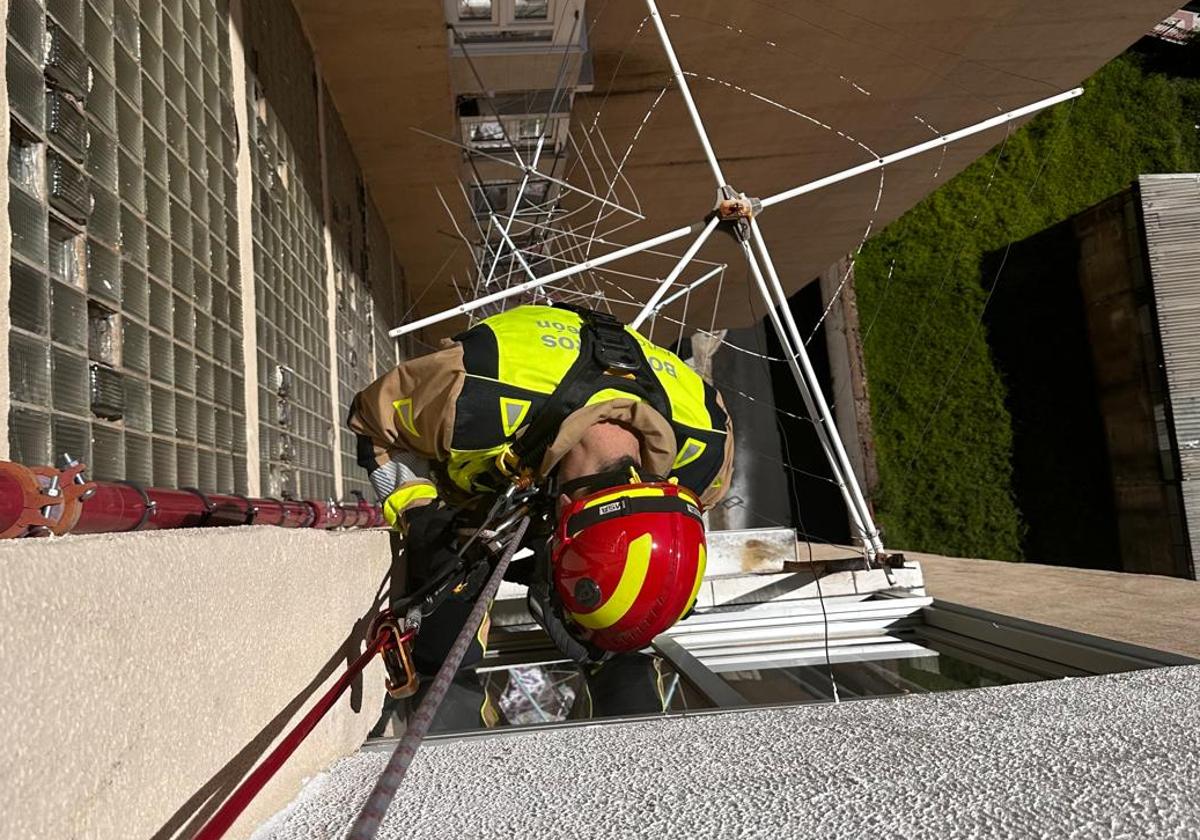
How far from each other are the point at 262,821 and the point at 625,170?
18.2 ft

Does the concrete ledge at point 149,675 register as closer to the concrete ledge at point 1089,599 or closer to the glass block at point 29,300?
the glass block at point 29,300

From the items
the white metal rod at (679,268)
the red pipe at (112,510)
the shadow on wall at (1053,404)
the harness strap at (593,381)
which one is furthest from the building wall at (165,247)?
the shadow on wall at (1053,404)

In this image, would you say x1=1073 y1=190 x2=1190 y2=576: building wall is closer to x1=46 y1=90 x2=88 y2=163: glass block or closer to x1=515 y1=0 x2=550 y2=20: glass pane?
x1=515 y1=0 x2=550 y2=20: glass pane

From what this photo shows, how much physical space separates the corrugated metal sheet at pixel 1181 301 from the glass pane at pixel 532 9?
628 centimetres

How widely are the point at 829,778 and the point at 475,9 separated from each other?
4244 millimetres

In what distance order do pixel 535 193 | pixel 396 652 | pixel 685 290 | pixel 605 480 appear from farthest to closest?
pixel 535 193 < pixel 685 290 < pixel 605 480 < pixel 396 652

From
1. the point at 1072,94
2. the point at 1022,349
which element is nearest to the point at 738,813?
the point at 1072,94

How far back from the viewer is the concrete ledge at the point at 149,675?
66 centimetres

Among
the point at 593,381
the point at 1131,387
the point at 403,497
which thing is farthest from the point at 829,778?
the point at 1131,387

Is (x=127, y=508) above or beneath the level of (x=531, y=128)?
beneath

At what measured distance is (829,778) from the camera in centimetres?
112

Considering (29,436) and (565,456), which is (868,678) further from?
(29,436)

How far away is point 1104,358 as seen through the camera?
9.66 m

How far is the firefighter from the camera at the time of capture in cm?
194
